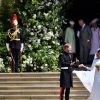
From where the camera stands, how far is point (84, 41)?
22781mm

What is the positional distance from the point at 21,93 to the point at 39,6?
15.8 feet

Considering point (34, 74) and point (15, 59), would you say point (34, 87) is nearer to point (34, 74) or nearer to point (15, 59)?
point (34, 74)

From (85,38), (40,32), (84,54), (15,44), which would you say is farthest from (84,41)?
(15,44)

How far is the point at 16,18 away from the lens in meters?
21.7

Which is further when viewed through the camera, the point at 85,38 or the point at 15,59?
the point at 85,38

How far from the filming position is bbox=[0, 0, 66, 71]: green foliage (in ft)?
70.4

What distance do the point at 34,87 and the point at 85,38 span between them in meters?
3.95

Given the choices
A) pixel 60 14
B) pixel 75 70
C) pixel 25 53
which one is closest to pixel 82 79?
pixel 75 70

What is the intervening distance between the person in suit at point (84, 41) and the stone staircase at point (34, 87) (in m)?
3.23

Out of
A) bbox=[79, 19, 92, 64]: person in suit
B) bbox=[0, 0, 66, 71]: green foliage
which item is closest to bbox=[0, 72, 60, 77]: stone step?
bbox=[0, 0, 66, 71]: green foliage

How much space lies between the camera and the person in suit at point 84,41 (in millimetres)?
22672

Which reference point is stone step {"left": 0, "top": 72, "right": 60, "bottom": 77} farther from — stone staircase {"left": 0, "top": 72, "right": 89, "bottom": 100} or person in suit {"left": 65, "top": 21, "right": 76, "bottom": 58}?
person in suit {"left": 65, "top": 21, "right": 76, "bottom": 58}

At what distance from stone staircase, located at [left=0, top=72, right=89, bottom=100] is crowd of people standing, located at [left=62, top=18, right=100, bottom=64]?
325 centimetres

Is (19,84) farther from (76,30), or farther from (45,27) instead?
(76,30)
